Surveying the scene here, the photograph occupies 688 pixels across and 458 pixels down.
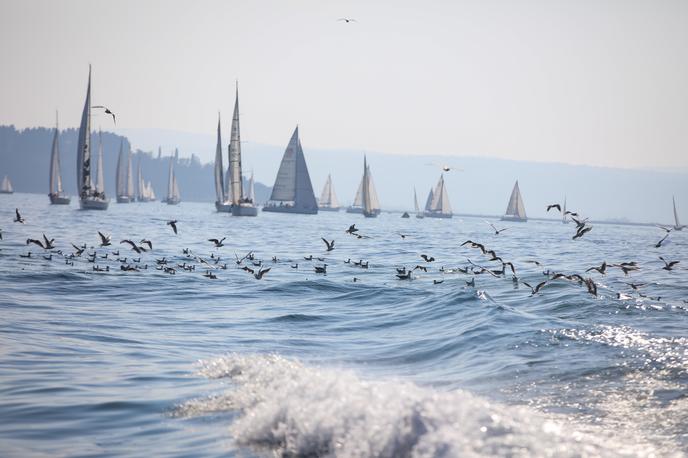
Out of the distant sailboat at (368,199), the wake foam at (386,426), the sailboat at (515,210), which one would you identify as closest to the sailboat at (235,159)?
the distant sailboat at (368,199)

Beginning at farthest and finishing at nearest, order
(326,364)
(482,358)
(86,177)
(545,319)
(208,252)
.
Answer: (86,177) → (208,252) → (545,319) → (482,358) → (326,364)

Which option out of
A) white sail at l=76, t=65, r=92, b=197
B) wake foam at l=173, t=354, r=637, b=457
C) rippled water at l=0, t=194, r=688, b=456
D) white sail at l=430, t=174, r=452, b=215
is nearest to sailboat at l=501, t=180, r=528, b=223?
white sail at l=430, t=174, r=452, b=215

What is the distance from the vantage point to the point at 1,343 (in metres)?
17.2

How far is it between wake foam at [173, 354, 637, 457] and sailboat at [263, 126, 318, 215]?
377 feet

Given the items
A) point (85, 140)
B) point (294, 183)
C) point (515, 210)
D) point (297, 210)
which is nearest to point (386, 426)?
point (85, 140)

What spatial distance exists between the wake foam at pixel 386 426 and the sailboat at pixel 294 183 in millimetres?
115031

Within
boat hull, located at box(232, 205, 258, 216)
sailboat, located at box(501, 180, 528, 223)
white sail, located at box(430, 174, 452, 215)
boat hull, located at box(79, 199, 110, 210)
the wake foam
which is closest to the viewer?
the wake foam

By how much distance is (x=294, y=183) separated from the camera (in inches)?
5305

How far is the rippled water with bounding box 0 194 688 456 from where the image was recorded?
411 inches

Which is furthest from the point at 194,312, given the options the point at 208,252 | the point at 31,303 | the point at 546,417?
the point at 208,252

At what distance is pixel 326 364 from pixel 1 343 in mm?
6923

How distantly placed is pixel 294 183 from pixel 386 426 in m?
125

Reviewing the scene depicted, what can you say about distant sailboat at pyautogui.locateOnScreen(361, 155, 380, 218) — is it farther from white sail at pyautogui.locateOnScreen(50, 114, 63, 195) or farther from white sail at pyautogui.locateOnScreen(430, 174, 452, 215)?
white sail at pyautogui.locateOnScreen(50, 114, 63, 195)

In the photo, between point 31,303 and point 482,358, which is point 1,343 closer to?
point 31,303
